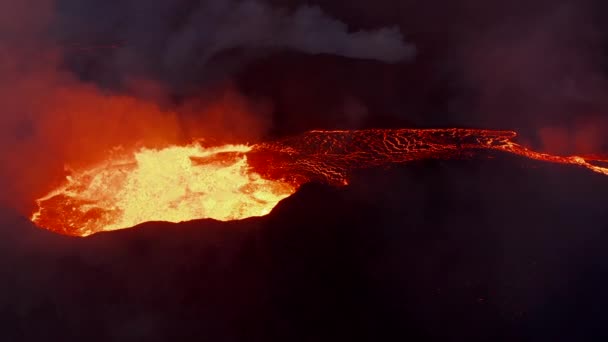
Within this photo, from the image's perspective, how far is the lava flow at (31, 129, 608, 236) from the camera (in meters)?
6.41

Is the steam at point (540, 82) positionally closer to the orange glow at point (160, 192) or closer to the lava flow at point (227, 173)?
the lava flow at point (227, 173)

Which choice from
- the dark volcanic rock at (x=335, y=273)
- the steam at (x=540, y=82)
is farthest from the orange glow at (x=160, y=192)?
the steam at (x=540, y=82)

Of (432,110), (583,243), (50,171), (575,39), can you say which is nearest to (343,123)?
(432,110)

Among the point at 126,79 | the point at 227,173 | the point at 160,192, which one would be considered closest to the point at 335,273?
the point at 227,173

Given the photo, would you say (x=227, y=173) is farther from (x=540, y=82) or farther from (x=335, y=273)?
(x=540, y=82)

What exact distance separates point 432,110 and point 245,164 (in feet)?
10.9

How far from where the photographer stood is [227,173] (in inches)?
279

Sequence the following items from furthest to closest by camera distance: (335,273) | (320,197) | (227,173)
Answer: (227,173) → (320,197) → (335,273)

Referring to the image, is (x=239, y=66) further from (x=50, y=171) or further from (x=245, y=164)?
(x=50, y=171)

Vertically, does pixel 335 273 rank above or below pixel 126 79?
below

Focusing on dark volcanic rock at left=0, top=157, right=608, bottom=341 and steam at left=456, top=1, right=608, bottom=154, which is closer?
dark volcanic rock at left=0, top=157, right=608, bottom=341

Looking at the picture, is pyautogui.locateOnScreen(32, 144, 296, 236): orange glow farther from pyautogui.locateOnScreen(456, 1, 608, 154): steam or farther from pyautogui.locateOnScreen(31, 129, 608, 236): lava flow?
pyautogui.locateOnScreen(456, 1, 608, 154): steam

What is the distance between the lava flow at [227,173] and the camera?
253 inches

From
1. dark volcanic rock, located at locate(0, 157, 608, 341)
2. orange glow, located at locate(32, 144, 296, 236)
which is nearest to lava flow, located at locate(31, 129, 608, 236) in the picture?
orange glow, located at locate(32, 144, 296, 236)
